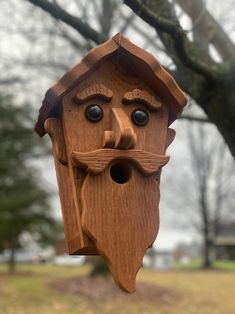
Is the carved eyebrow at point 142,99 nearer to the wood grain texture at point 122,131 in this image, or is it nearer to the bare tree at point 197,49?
the wood grain texture at point 122,131

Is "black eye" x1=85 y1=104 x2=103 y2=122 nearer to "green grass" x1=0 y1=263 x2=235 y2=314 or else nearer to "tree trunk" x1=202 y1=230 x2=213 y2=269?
"green grass" x1=0 y1=263 x2=235 y2=314

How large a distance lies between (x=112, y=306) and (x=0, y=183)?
8979 millimetres

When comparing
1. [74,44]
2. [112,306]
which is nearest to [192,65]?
[74,44]

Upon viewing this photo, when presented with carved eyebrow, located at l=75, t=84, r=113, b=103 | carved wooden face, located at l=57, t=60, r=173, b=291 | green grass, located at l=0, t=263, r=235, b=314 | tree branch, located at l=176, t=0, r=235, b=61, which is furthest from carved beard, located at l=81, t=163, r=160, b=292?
green grass, located at l=0, t=263, r=235, b=314

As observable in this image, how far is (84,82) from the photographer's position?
1734 millimetres

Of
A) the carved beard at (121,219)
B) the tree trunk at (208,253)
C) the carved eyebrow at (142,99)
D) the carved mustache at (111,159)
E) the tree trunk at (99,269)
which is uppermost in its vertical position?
the carved eyebrow at (142,99)

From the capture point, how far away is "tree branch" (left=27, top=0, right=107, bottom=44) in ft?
8.55

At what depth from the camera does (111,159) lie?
1620 mm

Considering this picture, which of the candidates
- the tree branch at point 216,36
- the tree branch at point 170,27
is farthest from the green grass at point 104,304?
Answer: the tree branch at point 170,27

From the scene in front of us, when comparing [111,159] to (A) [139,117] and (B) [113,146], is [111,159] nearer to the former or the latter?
(B) [113,146]

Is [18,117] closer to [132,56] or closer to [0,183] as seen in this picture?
[0,183]

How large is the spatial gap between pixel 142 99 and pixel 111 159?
30 centimetres

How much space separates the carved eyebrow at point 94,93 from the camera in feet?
5.64

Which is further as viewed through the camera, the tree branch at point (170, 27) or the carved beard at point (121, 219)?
the tree branch at point (170, 27)
